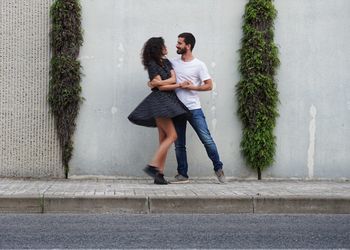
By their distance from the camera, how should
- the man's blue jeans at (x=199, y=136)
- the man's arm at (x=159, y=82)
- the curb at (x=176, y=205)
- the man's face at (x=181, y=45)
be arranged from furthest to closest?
the man's face at (x=181, y=45)
the man's blue jeans at (x=199, y=136)
the man's arm at (x=159, y=82)
the curb at (x=176, y=205)

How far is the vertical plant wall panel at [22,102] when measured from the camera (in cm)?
1030

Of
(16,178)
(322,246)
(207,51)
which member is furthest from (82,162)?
(322,246)

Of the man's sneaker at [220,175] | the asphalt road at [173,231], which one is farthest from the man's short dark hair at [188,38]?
the asphalt road at [173,231]

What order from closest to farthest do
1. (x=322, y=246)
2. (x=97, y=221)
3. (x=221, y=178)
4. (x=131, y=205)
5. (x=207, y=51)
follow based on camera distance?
(x=322, y=246)
(x=97, y=221)
(x=131, y=205)
(x=221, y=178)
(x=207, y=51)

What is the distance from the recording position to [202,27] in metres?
10.6

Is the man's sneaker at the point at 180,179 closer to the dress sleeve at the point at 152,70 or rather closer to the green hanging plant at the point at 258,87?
the green hanging plant at the point at 258,87

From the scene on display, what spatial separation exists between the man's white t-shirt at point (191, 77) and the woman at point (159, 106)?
0.13m

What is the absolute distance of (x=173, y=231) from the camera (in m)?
6.60

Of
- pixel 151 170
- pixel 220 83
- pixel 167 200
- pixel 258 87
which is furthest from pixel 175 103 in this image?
pixel 167 200

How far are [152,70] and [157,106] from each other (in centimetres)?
48

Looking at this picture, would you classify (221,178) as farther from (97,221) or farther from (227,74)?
(97,221)

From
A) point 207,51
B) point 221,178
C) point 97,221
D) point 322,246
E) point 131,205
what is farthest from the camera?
point 207,51

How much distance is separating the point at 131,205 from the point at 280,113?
11.5 ft

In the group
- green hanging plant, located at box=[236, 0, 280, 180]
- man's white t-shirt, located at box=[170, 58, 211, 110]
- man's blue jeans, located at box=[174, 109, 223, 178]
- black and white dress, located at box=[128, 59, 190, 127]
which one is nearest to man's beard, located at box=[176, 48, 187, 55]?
man's white t-shirt, located at box=[170, 58, 211, 110]
